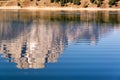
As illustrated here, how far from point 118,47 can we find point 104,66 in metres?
14.1

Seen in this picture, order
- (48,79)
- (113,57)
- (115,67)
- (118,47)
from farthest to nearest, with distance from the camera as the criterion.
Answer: (118,47) → (113,57) → (115,67) → (48,79)

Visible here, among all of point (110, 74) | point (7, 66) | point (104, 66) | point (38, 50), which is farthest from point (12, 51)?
point (110, 74)

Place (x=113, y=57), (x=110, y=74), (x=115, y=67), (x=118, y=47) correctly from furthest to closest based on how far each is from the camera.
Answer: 1. (x=118, y=47)
2. (x=113, y=57)
3. (x=115, y=67)
4. (x=110, y=74)

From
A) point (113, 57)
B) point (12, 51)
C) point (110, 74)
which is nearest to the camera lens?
point (110, 74)

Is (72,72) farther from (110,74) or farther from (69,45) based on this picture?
(69,45)

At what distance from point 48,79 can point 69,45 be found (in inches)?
870

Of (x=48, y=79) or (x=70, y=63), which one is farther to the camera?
(x=70, y=63)

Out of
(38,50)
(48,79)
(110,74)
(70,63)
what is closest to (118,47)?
(38,50)

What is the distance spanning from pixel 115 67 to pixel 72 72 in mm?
4709

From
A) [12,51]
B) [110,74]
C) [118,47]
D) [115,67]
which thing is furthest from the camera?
[118,47]

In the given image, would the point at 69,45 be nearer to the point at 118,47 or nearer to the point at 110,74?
the point at 118,47

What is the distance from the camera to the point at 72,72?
30.5m

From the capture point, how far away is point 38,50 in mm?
43906

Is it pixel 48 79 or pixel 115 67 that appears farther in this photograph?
pixel 115 67
